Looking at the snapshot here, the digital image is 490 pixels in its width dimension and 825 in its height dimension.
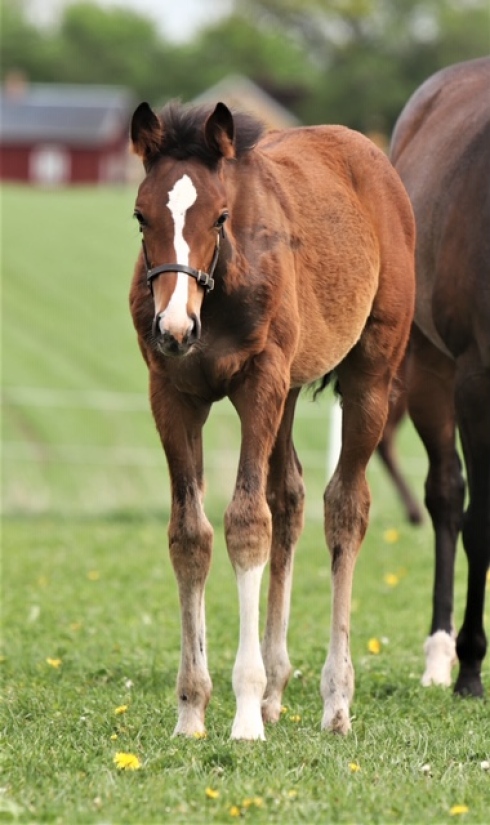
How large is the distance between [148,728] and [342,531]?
3.57ft

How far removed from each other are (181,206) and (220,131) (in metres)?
0.34

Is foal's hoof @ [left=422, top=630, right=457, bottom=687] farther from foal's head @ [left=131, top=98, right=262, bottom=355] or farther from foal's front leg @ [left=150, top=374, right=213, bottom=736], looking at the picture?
foal's head @ [left=131, top=98, right=262, bottom=355]

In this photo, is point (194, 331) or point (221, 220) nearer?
point (194, 331)

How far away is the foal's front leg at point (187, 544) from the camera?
4965mm

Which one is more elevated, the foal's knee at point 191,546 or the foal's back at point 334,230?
the foal's back at point 334,230

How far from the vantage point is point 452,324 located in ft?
20.3

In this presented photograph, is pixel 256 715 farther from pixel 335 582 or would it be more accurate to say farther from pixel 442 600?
pixel 442 600

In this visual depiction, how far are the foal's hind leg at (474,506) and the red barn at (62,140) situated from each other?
2640 inches

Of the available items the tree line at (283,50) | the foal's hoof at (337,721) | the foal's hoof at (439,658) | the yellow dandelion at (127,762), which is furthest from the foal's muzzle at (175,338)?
the tree line at (283,50)

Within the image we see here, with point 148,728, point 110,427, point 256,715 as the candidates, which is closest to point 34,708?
point 148,728

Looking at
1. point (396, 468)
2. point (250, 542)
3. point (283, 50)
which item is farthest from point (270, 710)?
point (283, 50)

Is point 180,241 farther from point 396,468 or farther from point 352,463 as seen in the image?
point 396,468

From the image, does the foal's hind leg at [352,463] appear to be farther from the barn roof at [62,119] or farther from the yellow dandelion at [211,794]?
the barn roof at [62,119]

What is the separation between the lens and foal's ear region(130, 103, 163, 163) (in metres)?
4.64
